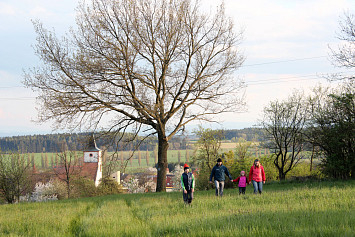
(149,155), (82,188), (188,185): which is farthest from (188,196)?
(149,155)

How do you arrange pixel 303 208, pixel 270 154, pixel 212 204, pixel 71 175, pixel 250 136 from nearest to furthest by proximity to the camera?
1. pixel 303 208
2. pixel 212 204
3. pixel 270 154
4. pixel 250 136
5. pixel 71 175

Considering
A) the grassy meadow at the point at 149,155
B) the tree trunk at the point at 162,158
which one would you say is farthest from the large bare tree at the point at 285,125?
the tree trunk at the point at 162,158

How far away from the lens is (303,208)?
365 inches

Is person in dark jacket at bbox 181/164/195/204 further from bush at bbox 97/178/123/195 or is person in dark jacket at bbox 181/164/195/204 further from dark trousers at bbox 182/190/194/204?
bush at bbox 97/178/123/195

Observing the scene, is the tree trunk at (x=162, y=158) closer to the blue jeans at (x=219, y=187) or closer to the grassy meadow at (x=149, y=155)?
the grassy meadow at (x=149, y=155)

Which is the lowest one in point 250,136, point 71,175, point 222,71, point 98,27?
point 71,175

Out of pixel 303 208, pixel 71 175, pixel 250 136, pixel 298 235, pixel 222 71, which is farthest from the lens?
pixel 71 175

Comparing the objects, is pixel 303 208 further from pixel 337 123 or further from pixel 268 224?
pixel 337 123

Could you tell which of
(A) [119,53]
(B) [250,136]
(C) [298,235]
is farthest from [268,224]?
(B) [250,136]

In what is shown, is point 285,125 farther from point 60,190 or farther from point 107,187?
point 60,190

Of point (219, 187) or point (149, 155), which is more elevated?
point (219, 187)

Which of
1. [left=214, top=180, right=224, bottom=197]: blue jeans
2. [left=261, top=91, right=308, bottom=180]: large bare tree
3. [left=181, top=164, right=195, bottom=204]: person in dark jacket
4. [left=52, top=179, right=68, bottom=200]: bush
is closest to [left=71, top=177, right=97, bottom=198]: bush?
[left=52, top=179, right=68, bottom=200]: bush

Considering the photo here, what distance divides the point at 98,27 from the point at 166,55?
197 inches

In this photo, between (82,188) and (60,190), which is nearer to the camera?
(82,188)
